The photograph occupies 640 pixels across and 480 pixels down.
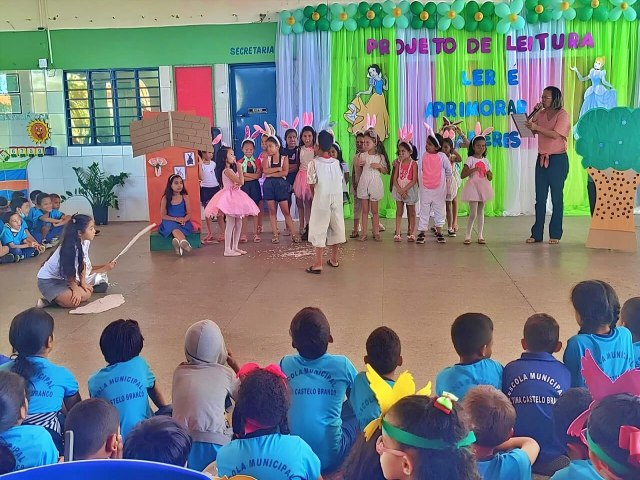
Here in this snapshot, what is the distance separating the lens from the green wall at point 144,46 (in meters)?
9.02

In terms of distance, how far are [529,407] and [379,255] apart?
13.6 ft

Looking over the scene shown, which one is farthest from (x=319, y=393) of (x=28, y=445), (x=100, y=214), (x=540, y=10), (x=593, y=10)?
(x=593, y=10)

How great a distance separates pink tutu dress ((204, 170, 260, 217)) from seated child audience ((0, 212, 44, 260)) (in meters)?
1.85

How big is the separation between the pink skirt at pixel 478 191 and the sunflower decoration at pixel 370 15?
3.14 metres

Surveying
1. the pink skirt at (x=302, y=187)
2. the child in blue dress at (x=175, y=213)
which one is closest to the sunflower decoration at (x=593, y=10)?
the pink skirt at (x=302, y=187)

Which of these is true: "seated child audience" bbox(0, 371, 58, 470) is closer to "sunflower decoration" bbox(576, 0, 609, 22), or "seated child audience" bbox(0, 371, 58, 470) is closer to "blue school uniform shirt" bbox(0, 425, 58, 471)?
"blue school uniform shirt" bbox(0, 425, 58, 471)

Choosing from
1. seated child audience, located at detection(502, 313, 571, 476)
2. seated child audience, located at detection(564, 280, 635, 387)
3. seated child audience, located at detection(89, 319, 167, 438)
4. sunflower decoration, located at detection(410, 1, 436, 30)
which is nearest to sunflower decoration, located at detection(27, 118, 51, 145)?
sunflower decoration, located at detection(410, 1, 436, 30)

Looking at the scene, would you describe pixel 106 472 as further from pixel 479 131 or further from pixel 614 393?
pixel 479 131

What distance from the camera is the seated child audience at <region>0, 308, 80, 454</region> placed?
2.23 metres

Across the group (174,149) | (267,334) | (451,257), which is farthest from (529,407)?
(174,149)

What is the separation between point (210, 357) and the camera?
93.1 inches

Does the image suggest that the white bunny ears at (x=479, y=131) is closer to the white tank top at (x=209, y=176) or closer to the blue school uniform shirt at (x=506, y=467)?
the white tank top at (x=209, y=176)

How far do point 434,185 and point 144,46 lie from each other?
16.0 ft

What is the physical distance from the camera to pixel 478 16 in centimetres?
853
